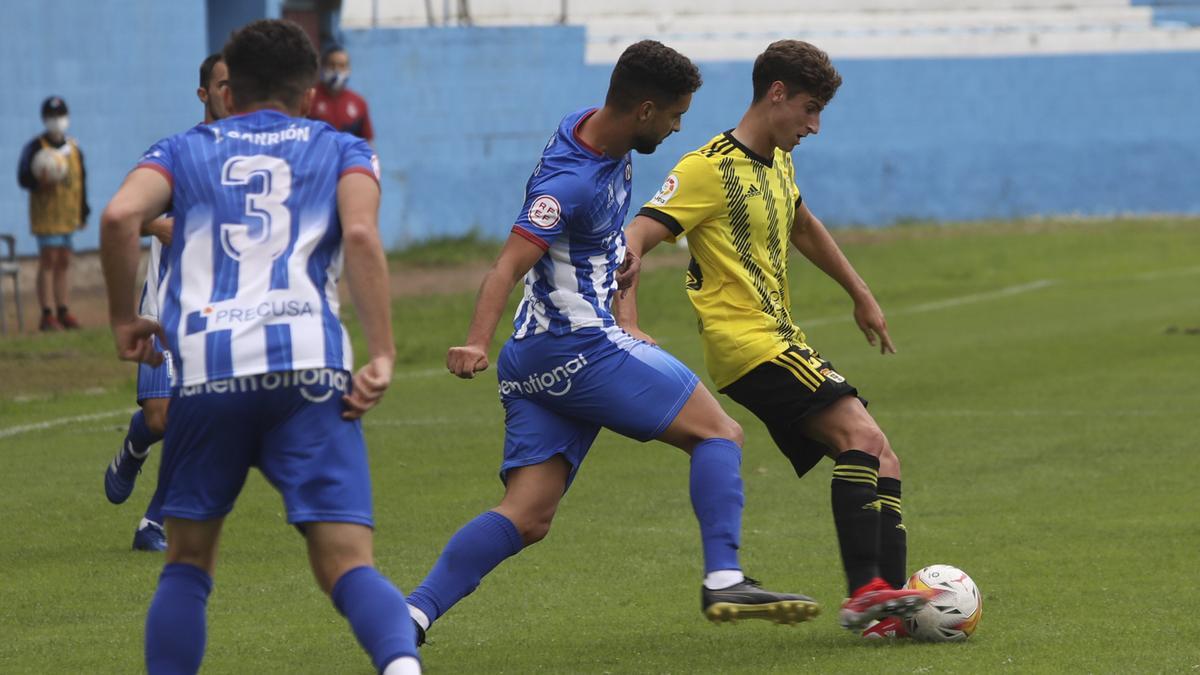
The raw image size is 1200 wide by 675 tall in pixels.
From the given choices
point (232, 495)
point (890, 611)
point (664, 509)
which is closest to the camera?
point (232, 495)

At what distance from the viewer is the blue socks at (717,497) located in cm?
559

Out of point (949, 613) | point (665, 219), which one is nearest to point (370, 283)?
point (665, 219)

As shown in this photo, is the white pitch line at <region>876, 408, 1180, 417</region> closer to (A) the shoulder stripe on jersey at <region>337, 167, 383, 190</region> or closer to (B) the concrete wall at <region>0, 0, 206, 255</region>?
(A) the shoulder stripe on jersey at <region>337, 167, 383, 190</region>

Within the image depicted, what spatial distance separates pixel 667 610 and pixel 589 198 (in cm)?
164

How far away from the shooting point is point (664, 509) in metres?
8.79

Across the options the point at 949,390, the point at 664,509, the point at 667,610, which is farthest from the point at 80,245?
the point at 667,610

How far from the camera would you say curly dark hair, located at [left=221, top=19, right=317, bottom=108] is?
454 centimetres

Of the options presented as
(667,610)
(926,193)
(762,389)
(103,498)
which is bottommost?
(926,193)

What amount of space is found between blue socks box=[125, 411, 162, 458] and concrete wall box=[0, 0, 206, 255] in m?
13.3

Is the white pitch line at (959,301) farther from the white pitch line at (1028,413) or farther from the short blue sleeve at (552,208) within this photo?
the short blue sleeve at (552,208)

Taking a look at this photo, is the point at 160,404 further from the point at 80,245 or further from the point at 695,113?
the point at 695,113

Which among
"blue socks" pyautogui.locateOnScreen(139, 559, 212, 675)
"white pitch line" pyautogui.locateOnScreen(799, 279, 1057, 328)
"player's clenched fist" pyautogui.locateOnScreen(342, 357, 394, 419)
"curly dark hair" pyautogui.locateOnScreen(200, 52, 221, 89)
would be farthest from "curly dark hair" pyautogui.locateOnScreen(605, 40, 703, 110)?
"white pitch line" pyautogui.locateOnScreen(799, 279, 1057, 328)

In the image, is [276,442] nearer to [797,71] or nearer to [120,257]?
[120,257]

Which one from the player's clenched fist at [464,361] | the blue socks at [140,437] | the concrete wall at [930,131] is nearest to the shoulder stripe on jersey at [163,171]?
the player's clenched fist at [464,361]
